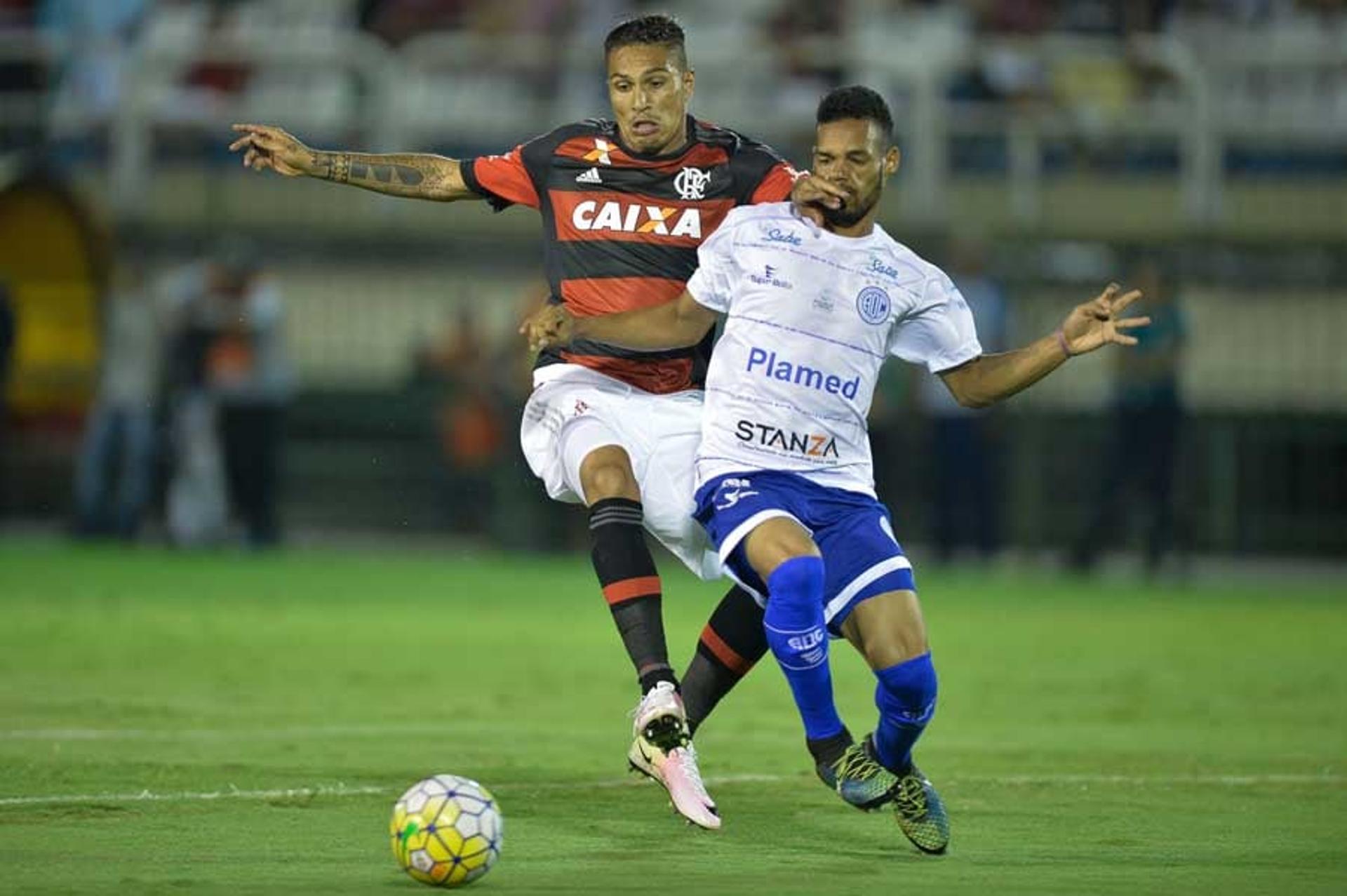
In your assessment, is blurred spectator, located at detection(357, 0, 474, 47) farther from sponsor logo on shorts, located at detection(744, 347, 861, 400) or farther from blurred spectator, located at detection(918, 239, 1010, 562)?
sponsor logo on shorts, located at detection(744, 347, 861, 400)

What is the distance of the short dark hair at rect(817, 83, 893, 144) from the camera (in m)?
7.96

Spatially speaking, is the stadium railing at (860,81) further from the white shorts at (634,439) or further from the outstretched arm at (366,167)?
the white shorts at (634,439)

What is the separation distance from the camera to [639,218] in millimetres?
8961

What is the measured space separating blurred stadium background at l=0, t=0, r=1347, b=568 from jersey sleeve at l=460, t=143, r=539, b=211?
1168 centimetres

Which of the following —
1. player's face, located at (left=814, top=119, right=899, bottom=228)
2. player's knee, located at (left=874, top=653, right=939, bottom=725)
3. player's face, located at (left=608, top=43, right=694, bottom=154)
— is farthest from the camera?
player's face, located at (left=608, top=43, right=694, bottom=154)

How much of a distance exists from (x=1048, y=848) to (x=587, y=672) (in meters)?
5.94

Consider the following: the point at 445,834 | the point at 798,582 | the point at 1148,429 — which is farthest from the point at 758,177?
the point at 1148,429

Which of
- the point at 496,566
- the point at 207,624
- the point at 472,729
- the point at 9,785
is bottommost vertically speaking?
the point at 496,566

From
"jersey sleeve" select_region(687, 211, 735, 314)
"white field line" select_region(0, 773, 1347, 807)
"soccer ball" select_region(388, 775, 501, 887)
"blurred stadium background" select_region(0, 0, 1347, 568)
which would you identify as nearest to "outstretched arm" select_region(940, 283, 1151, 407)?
"jersey sleeve" select_region(687, 211, 735, 314)

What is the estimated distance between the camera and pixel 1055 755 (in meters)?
10.2

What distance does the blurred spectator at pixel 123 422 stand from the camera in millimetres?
21766

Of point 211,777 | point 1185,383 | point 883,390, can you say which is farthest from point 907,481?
point 211,777

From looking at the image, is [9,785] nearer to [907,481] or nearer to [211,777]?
[211,777]

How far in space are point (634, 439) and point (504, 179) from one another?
1078 millimetres
